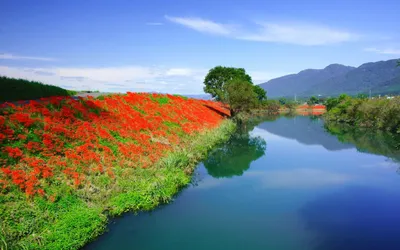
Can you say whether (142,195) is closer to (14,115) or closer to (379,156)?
(14,115)

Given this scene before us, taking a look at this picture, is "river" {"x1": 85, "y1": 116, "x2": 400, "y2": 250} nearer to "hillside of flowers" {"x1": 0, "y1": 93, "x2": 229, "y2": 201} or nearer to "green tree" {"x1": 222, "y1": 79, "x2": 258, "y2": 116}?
"hillside of flowers" {"x1": 0, "y1": 93, "x2": 229, "y2": 201}

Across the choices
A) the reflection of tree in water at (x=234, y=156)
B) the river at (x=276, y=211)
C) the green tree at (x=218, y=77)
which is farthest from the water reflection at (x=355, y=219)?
the green tree at (x=218, y=77)

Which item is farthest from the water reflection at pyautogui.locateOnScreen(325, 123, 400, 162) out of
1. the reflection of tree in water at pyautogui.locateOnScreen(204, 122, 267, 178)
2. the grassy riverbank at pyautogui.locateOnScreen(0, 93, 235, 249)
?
the grassy riverbank at pyautogui.locateOnScreen(0, 93, 235, 249)

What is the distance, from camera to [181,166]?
20.5 metres

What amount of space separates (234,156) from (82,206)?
19041 millimetres

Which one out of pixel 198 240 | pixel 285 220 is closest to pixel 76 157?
pixel 198 240

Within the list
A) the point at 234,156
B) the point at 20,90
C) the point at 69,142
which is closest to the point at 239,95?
the point at 234,156

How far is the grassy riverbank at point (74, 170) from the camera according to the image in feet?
35.8

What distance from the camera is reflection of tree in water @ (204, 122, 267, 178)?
941 inches

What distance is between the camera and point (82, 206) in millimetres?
12680

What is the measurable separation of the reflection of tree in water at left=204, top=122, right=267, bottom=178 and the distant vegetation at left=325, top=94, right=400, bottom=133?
2106 cm

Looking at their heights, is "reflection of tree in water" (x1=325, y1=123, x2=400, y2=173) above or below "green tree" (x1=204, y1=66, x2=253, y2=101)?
below

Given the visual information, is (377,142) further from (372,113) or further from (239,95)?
(239,95)

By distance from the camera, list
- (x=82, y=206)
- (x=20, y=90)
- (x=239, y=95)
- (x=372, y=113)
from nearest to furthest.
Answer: (x=82, y=206)
(x=20, y=90)
(x=372, y=113)
(x=239, y=95)
